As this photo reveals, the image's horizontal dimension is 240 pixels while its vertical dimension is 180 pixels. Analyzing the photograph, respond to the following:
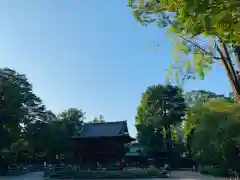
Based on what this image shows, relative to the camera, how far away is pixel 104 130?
31531 millimetres

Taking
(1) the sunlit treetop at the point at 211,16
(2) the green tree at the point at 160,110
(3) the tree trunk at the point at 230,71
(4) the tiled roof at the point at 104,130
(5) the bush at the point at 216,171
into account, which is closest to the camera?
(1) the sunlit treetop at the point at 211,16

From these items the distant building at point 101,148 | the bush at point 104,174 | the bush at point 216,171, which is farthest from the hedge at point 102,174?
the bush at point 216,171

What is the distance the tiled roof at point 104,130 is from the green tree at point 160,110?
7276 millimetres

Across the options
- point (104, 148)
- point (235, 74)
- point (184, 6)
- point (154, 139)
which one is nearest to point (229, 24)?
point (184, 6)

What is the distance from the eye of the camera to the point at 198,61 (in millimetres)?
4680

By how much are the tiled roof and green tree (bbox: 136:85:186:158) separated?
7.28m

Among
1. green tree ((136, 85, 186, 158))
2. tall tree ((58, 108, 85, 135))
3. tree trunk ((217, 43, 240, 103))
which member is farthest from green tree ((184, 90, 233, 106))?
tree trunk ((217, 43, 240, 103))

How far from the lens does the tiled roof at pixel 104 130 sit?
98.2ft

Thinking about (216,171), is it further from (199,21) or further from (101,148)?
(199,21)

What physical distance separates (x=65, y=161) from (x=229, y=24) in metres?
39.1

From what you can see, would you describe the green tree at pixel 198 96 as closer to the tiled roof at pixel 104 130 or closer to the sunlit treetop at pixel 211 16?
the tiled roof at pixel 104 130

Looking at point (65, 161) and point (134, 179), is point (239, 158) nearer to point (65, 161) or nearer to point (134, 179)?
point (134, 179)

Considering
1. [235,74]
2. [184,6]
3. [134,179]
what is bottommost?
[134,179]

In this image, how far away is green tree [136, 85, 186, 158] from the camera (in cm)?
3931
